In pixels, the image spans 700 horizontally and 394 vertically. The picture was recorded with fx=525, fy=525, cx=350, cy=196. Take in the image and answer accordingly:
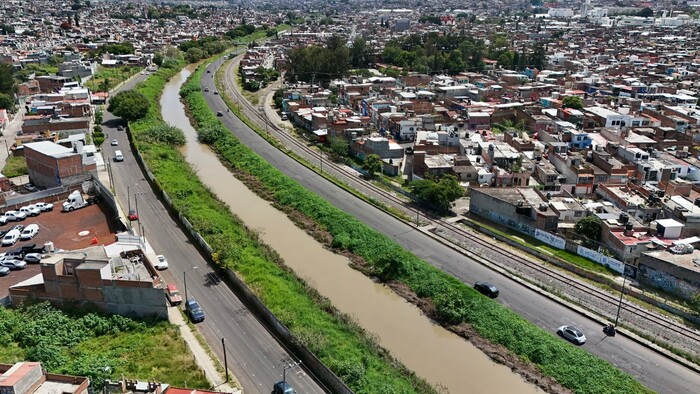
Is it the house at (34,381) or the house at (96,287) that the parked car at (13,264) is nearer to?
the house at (96,287)

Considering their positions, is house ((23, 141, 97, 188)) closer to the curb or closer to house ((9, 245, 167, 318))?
house ((9, 245, 167, 318))

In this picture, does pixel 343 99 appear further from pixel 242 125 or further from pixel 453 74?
pixel 453 74

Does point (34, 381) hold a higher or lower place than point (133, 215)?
higher

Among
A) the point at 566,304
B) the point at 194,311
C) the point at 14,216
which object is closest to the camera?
the point at 194,311

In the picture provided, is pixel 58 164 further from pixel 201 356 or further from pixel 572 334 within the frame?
pixel 572 334

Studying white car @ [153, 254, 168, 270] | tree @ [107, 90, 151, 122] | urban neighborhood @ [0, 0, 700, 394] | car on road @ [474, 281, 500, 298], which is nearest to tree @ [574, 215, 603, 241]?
urban neighborhood @ [0, 0, 700, 394]

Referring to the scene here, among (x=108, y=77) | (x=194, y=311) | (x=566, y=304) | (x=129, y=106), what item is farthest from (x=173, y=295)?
(x=108, y=77)
